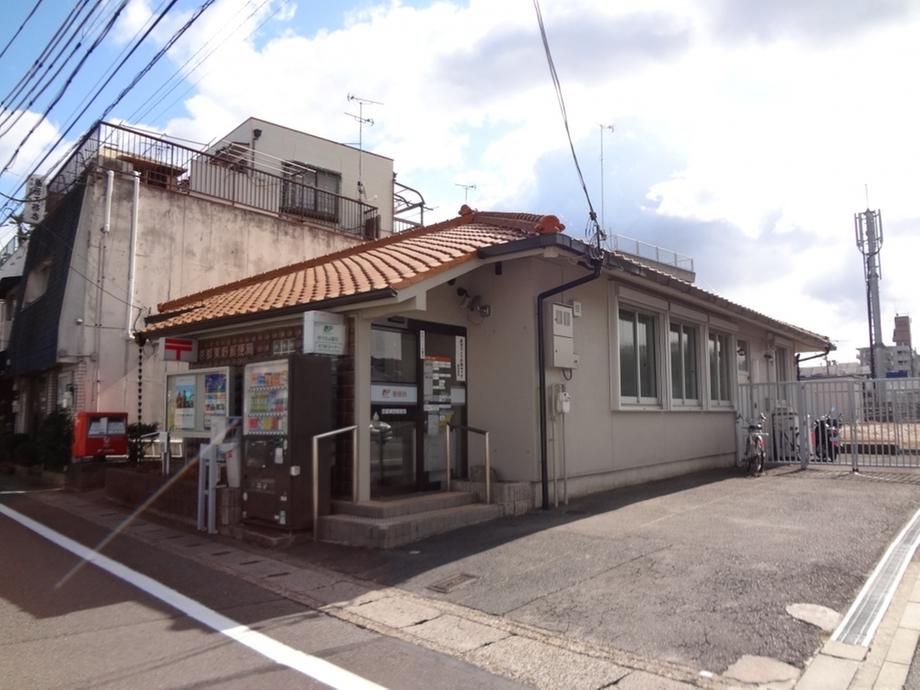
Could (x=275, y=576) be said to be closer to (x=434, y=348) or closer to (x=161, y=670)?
(x=161, y=670)

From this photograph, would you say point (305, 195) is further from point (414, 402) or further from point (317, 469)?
point (317, 469)

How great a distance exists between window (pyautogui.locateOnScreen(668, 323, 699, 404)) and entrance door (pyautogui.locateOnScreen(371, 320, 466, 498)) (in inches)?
207

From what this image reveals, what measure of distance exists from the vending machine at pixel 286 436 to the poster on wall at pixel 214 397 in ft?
4.52

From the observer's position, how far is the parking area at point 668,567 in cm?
480

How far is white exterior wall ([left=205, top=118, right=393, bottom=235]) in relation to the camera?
75.3 feet

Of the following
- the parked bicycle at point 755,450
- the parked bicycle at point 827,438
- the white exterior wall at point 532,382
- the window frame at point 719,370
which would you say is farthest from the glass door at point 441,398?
the parked bicycle at point 827,438

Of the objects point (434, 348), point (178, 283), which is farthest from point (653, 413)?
point (178, 283)

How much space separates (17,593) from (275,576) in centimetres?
226

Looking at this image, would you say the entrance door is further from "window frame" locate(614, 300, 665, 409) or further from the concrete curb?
the concrete curb

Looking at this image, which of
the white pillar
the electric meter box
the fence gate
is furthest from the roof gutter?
the fence gate

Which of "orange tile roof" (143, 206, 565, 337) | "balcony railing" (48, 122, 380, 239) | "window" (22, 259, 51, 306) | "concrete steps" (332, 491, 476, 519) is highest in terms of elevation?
"balcony railing" (48, 122, 380, 239)

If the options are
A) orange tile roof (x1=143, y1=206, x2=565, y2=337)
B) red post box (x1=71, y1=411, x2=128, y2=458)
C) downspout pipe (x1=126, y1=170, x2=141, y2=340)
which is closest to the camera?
orange tile roof (x1=143, y1=206, x2=565, y2=337)

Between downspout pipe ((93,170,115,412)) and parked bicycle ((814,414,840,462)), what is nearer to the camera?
downspout pipe ((93,170,115,412))

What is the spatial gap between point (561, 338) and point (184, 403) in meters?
5.85
